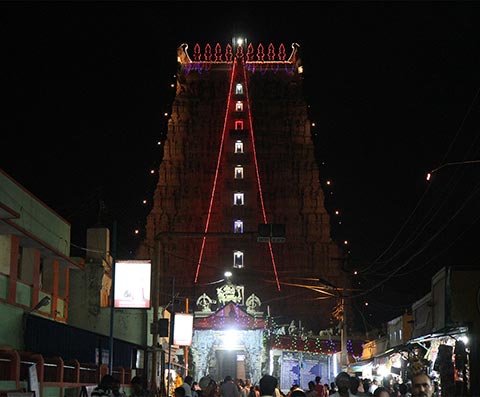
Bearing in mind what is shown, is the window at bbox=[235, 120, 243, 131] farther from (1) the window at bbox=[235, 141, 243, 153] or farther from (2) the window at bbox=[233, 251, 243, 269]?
(2) the window at bbox=[233, 251, 243, 269]

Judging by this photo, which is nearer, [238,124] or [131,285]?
[131,285]

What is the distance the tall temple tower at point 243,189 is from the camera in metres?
77.4

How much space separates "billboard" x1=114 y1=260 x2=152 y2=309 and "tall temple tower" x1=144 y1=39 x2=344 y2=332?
50.0m

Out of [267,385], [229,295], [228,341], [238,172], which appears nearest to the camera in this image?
[267,385]

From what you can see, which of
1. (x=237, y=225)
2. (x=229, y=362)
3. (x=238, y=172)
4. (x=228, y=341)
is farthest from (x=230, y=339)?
(x=238, y=172)

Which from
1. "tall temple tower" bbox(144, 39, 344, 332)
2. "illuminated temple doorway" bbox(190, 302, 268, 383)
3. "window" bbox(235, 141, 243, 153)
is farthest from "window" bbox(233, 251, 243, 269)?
"illuminated temple doorway" bbox(190, 302, 268, 383)

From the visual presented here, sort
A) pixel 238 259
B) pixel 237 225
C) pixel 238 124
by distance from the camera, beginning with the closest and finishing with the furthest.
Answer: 1. pixel 237 225
2. pixel 238 259
3. pixel 238 124

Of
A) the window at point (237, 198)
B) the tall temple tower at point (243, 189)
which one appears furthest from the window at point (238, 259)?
the window at point (237, 198)

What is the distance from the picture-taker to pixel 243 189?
80.2 m

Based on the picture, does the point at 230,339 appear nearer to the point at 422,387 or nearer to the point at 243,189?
the point at 243,189

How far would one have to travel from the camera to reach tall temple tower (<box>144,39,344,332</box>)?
77375mm

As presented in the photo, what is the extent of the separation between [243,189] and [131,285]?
54.7 metres

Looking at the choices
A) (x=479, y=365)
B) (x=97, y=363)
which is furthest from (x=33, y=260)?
(x=479, y=365)

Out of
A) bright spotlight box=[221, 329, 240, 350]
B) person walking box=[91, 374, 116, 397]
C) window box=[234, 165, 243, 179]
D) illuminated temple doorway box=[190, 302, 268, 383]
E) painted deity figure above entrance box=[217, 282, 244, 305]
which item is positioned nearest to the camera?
person walking box=[91, 374, 116, 397]
